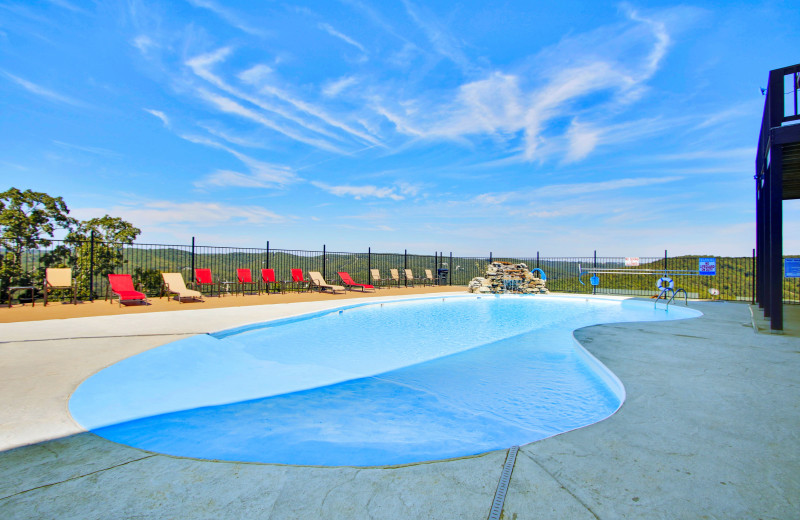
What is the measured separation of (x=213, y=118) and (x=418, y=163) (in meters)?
9.31

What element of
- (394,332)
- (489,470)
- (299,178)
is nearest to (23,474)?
(489,470)

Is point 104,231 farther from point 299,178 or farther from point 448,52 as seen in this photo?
point 448,52

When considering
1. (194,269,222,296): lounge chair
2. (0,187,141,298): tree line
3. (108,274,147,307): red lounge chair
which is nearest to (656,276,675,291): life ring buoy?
(194,269,222,296): lounge chair

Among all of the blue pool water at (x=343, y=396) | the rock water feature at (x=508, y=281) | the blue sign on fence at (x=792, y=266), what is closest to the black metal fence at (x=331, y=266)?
the rock water feature at (x=508, y=281)

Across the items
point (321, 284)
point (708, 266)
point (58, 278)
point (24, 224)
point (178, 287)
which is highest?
point (24, 224)

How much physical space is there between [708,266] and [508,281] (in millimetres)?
6876

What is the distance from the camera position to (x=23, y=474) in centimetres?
177

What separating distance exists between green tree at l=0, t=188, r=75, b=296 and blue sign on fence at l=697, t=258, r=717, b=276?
22.7 metres

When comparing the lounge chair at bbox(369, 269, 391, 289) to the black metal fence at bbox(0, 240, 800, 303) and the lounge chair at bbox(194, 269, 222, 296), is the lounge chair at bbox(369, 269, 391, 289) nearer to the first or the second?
the black metal fence at bbox(0, 240, 800, 303)

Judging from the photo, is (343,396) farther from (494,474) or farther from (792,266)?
(792,266)

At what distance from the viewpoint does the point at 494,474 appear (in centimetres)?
165

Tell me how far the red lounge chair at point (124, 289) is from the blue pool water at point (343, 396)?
16.5 feet

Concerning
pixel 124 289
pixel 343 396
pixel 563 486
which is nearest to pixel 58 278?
pixel 124 289

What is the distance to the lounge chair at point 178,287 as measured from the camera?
10.2m
